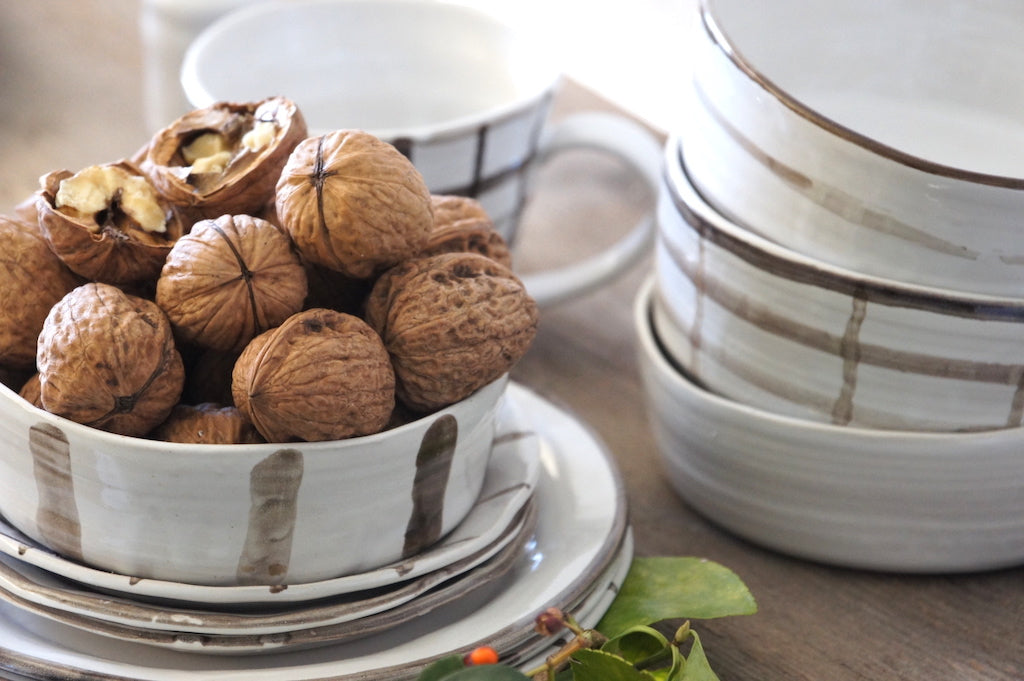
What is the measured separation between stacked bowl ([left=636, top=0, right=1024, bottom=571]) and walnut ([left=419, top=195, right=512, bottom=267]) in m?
0.09

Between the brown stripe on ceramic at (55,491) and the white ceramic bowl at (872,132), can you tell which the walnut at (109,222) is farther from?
the white ceramic bowl at (872,132)

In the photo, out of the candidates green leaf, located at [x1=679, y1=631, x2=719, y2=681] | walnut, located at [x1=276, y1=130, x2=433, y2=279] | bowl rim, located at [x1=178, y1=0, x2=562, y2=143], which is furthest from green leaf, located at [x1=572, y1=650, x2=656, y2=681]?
bowl rim, located at [x1=178, y1=0, x2=562, y2=143]

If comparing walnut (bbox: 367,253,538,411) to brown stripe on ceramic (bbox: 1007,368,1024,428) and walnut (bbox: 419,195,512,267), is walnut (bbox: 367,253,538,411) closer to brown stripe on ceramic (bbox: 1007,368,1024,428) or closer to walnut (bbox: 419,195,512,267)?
walnut (bbox: 419,195,512,267)

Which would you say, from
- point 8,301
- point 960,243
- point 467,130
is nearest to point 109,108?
point 467,130

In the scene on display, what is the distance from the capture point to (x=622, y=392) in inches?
21.4

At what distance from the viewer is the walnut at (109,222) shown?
1.06 feet

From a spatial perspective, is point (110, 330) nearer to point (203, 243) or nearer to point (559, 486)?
point (203, 243)

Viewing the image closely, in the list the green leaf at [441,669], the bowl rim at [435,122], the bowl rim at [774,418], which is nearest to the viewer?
the green leaf at [441,669]

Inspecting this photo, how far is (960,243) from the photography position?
14.4 inches

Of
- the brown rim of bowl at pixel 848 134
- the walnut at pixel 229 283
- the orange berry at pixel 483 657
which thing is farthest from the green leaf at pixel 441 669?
the brown rim of bowl at pixel 848 134

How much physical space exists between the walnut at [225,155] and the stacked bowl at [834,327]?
0.16 meters

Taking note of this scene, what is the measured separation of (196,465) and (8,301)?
0.28 feet

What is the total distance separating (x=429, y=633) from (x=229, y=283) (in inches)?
4.9

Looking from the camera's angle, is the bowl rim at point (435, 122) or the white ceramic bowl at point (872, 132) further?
the bowl rim at point (435, 122)
